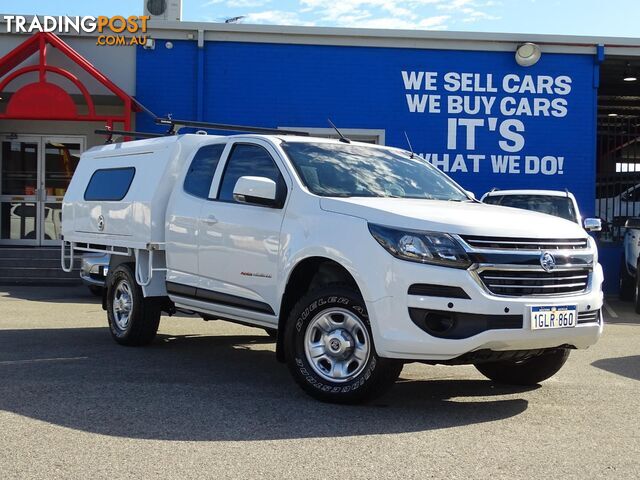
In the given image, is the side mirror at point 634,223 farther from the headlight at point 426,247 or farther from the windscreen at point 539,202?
the headlight at point 426,247

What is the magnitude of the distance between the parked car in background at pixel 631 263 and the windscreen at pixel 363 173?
7.07 m

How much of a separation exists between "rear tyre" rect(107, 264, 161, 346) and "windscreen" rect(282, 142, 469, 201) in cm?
241

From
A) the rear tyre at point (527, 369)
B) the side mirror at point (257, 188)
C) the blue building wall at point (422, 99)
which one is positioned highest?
the blue building wall at point (422, 99)

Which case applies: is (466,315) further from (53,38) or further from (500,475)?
(53,38)

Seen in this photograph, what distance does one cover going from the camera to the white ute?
515cm

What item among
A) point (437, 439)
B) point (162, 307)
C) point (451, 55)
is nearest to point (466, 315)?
point (437, 439)

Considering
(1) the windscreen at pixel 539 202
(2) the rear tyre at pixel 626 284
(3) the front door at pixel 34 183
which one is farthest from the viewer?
(3) the front door at pixel 34 183

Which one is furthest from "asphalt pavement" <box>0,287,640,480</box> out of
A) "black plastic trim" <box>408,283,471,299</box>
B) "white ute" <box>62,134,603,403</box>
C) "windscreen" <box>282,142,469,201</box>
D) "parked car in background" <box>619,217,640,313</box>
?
"parked car in background" <box>619,217,640,313</box>

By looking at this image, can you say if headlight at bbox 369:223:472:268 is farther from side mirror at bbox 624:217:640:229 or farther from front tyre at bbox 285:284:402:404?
side mirror at bbox 624:217:640:229

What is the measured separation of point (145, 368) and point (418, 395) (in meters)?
2.40

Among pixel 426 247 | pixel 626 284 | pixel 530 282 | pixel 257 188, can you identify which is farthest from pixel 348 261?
pixel 626 284

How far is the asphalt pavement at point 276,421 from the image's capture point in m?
4.20

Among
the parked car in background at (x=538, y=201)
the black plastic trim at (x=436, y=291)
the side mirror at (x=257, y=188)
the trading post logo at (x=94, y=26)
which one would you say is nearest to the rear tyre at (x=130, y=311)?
the side mirror at (x=257, y=188)

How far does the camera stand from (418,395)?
6059 millimetres
